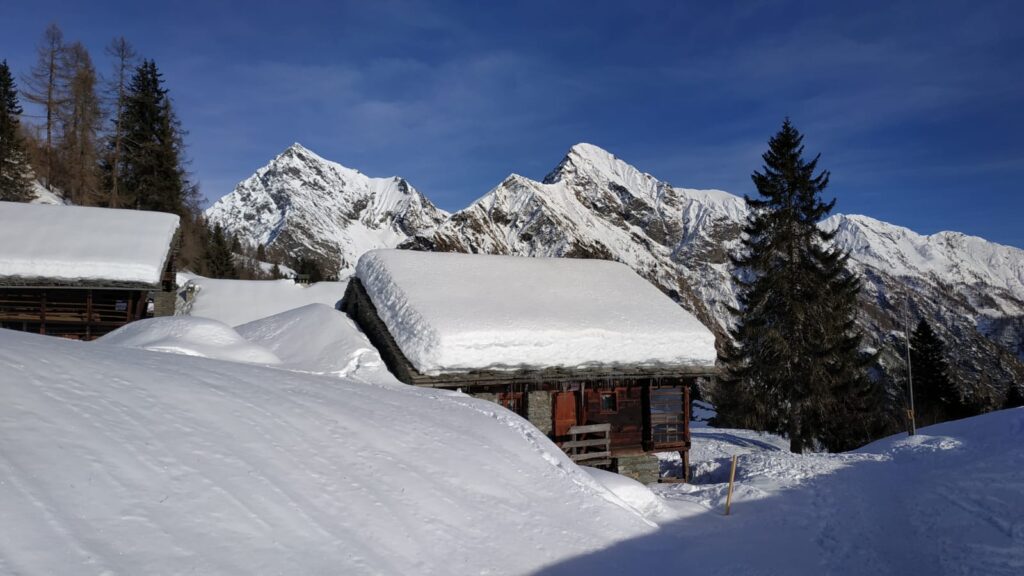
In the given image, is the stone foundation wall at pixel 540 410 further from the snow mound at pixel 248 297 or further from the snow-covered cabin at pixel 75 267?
the snow mound at pixel 248 297

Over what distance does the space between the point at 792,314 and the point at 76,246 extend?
2819 centimetres

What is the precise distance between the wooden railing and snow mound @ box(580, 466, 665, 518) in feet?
13.9

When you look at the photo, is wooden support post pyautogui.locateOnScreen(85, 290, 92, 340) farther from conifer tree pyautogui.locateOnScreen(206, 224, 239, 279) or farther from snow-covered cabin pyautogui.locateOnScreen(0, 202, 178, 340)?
conifer tree pyautogui.locateOnScreen(206, 224, 239, 279)

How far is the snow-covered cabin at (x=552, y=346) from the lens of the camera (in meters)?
15.8

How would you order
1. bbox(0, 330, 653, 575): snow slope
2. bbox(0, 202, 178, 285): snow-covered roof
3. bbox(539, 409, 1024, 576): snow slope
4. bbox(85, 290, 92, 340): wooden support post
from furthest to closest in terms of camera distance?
1. bbox(85, 290, 92, 340): wooden support post
2. bbox(0, 202, 178, 285): snow-covered roof
3. bbox(539, 409, 1024, 576): snow slope
4. bbox(0, 330, 653, 575): snow slope

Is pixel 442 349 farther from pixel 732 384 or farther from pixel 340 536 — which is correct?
pixel 732 384

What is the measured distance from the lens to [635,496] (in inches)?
452

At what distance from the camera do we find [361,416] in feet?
32.3

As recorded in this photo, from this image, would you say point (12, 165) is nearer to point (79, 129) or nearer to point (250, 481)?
point (79, 129)

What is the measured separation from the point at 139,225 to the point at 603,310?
66.7 feet

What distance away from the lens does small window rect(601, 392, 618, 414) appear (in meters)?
18.7

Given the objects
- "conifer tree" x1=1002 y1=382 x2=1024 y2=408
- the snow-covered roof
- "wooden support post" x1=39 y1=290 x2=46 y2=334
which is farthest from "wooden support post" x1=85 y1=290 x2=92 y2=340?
"conifer tree" x1=1002 y1=382 x2=1024 y2=408

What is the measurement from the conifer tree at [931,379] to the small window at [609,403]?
34124mm

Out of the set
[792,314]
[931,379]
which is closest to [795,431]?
[792,314]
